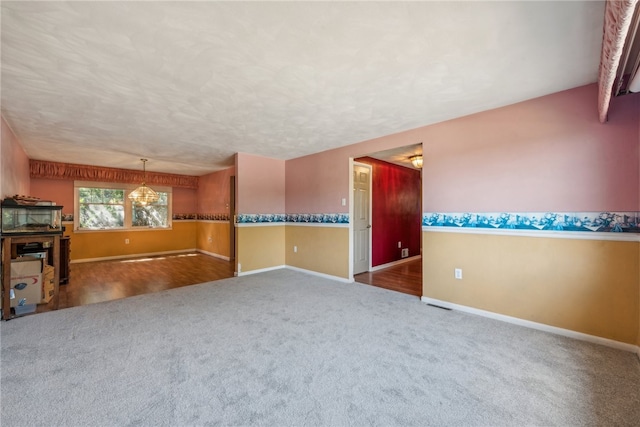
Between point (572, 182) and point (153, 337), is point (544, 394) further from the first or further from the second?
point (153, 337)

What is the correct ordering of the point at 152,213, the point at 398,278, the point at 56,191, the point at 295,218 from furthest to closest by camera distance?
the point at 152,213 → the point at 56,191 → the point at 295,218 → the point at 398,278

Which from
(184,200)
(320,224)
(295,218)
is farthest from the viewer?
(184,200)

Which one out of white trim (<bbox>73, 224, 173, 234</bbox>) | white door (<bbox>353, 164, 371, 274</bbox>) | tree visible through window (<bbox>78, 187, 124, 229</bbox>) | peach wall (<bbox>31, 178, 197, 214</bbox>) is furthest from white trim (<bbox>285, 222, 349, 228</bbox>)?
peach wall (<bbox>31, 178, 197, 214</bbox>)

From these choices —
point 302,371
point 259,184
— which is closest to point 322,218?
A: point 259,184

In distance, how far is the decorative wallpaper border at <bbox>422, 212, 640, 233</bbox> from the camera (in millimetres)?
2102

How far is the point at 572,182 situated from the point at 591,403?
5.74 ft

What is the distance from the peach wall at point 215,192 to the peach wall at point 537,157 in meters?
4.58

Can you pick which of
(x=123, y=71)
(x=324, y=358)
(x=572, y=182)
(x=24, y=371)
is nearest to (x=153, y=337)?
(x=24, y=371)

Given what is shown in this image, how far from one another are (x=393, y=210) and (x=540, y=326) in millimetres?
3414

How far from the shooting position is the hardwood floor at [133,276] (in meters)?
3.56

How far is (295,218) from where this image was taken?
16.9ft

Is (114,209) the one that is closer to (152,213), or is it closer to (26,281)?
(152,213)

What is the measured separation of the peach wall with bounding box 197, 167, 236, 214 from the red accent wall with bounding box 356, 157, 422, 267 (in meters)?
3.51

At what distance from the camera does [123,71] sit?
201cm
